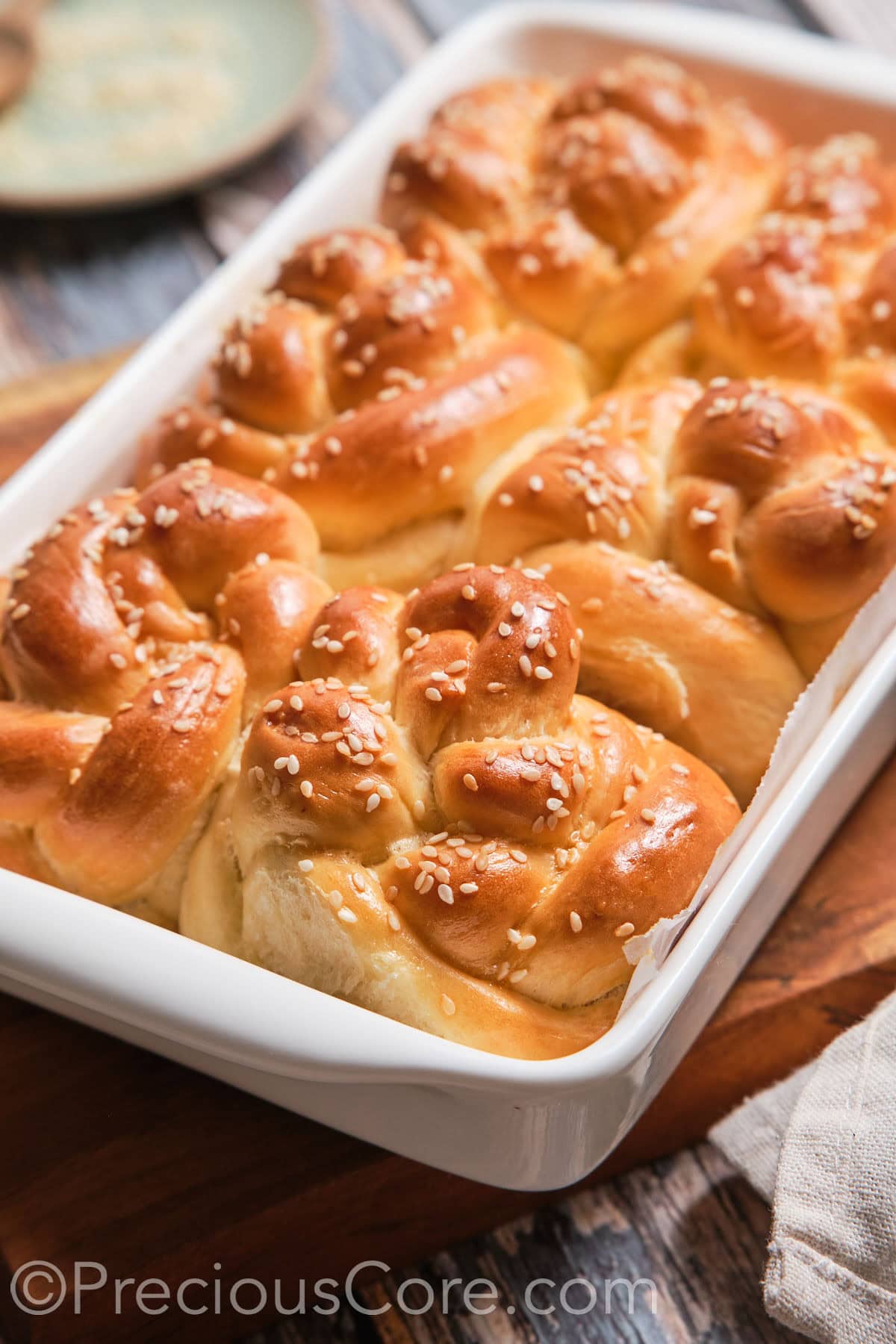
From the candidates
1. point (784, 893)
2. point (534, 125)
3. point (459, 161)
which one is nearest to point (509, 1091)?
point (784, 893)

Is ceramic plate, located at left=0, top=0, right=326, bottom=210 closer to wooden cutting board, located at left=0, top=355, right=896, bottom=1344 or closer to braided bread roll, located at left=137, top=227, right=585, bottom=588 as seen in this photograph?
braided bread roll, located at left=137, top=227, right=585, bottom=588

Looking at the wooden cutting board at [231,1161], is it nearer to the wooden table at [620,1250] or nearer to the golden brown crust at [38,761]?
the wooden table at [620,1250]

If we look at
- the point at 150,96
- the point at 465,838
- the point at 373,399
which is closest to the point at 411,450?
the point at 373,399

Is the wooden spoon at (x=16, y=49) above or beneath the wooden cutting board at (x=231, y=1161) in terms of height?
above

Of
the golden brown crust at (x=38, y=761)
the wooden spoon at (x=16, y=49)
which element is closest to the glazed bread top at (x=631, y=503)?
Result: the golden brown crust at (x=38, y=761)

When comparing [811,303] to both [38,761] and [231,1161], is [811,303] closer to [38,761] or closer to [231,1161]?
Result: [38,761]

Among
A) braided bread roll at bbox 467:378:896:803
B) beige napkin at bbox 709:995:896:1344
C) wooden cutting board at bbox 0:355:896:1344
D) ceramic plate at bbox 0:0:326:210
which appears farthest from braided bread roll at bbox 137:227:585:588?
ceramic plate at bbox 0:0:326:210
